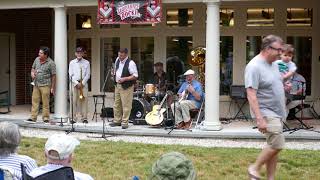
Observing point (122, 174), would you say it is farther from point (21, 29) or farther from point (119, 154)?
point (21, 29)

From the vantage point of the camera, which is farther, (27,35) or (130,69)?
(27,35)

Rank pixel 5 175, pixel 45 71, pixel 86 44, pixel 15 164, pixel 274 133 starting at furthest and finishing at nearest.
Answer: pixel 86 44, pixel 45 71, pixel 274 133, pixel 15 164, pixel 5 175

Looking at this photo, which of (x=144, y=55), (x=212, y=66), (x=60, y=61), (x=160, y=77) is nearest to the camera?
(x=212, y=66)

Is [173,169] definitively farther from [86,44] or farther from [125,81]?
[86,44]

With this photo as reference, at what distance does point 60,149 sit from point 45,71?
9.09m

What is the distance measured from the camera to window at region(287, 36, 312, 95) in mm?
14062

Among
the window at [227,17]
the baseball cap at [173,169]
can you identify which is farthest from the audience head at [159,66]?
the baseball cap at [173,169]

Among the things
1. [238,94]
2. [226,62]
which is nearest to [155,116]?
[238,94]

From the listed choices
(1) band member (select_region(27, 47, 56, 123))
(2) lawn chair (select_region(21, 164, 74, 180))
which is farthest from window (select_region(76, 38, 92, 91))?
(2) lawn chair (select_region(21, 164, 74, 180))

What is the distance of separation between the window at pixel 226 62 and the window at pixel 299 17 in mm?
1495

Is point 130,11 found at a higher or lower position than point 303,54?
higher

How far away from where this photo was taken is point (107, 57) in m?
15.5

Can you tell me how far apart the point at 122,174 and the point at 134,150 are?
1726 mm

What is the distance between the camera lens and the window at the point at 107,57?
50.3 ft
